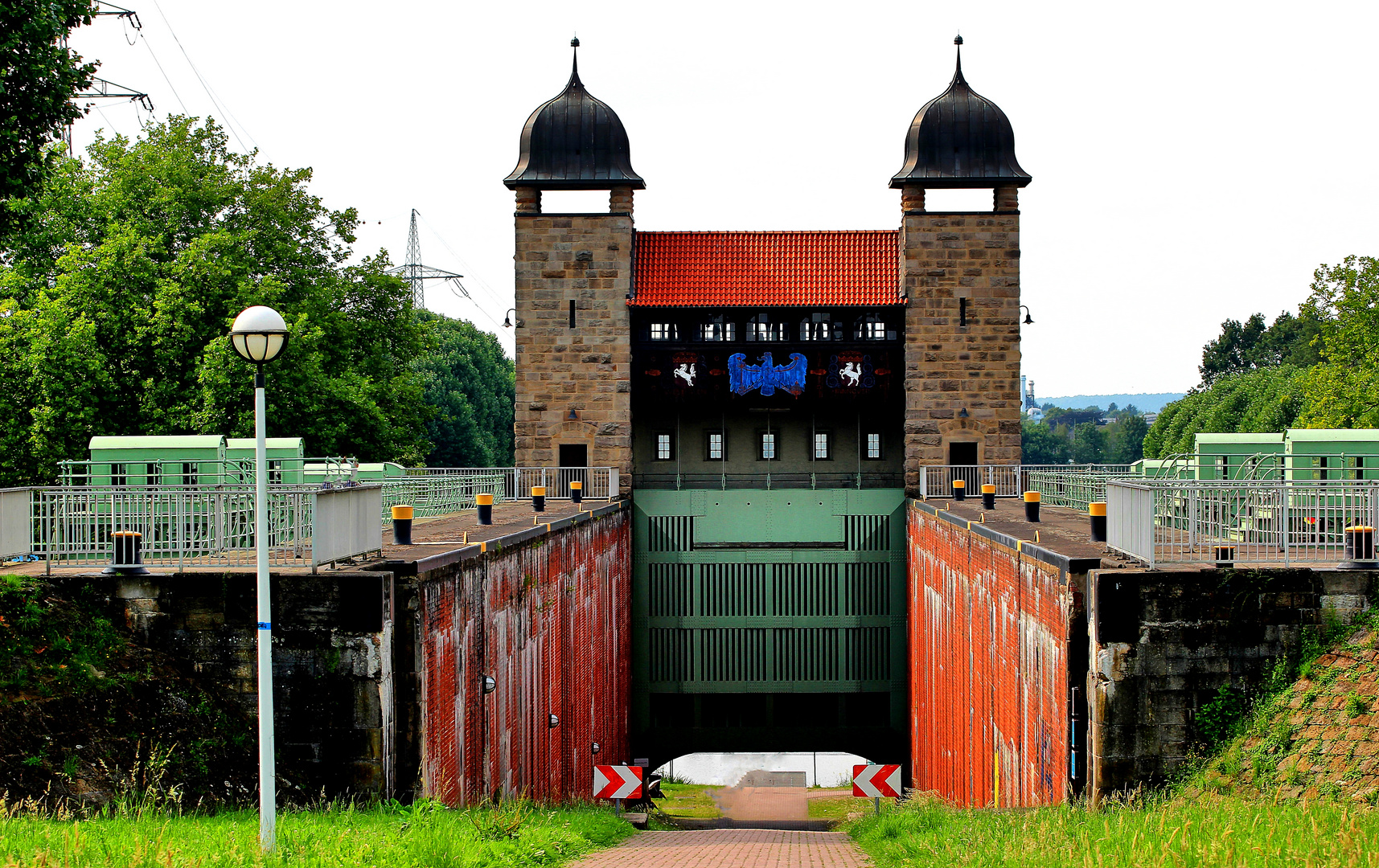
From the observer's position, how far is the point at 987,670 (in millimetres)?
16688

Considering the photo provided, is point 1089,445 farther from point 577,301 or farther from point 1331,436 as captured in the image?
point 1331,436

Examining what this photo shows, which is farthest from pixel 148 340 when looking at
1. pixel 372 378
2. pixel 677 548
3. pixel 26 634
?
pixel 26 634

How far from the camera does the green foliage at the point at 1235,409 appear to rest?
195 ft

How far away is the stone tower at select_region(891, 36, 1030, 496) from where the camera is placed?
30766 millimetres

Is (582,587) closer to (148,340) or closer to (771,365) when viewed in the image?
(771,365)

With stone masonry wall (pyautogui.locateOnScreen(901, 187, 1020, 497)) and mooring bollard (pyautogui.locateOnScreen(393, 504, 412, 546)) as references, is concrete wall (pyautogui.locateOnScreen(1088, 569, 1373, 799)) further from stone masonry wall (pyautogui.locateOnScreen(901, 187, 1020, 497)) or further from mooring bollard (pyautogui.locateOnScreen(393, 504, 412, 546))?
stone masonry wall (pyautogui.locateOnScreen(901, 187, 1020, 497))

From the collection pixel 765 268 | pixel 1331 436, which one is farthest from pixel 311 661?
pixel 765 268

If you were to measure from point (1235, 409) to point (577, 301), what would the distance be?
50.1 m

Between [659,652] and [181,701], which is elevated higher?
[181,701]

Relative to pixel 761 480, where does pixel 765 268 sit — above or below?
above

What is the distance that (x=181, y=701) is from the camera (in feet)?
35.8

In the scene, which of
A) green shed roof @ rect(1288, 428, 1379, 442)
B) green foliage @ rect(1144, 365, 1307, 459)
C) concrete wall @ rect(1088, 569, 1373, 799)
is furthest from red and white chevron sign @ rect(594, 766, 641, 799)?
green foliage @ rect(1144, 365, 1307, 459)

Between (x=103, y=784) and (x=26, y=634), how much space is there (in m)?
1.48

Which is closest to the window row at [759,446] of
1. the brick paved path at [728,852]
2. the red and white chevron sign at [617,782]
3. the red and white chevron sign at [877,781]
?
the red and white chevron sign at [877,781]
